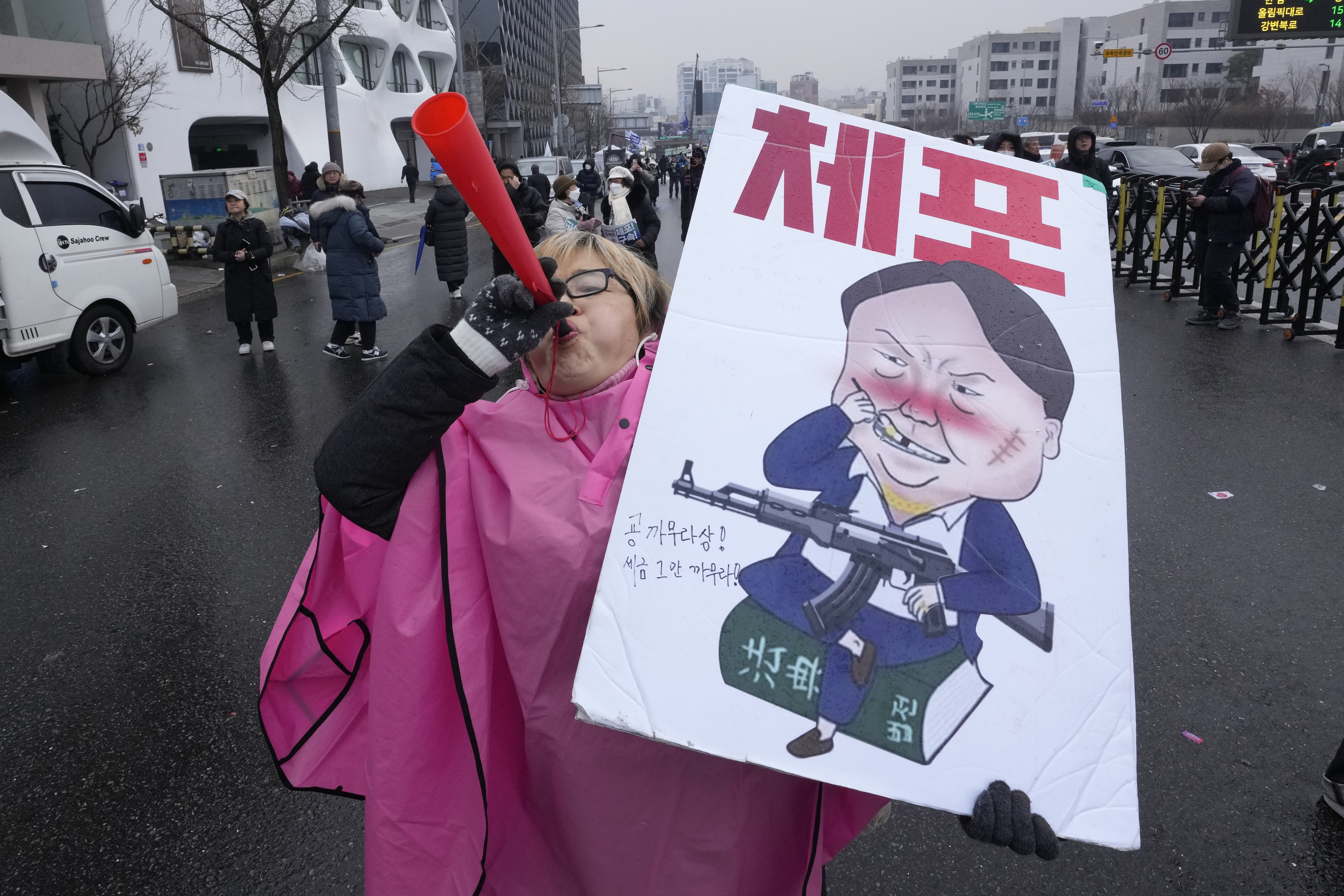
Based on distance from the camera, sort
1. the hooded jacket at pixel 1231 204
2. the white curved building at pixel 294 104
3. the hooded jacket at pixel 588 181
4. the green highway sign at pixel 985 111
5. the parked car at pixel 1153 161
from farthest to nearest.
→ the green highway sign at pixel 985 111
the white curved building at pixel 294 104
the hooded jacket at pixel 588 181
the parked car at pixel 1153 161
the hooded jacket at pixel 1231 204

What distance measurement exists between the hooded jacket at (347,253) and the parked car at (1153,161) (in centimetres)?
1633

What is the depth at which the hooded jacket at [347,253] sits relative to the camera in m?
8.69

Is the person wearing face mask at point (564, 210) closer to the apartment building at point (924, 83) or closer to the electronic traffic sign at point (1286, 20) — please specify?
the electronic traffic sign at point (1286, 20)

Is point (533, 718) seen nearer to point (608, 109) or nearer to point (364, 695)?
point (364, 695)

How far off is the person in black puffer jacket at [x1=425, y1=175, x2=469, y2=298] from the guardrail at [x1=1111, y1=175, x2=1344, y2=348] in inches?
319

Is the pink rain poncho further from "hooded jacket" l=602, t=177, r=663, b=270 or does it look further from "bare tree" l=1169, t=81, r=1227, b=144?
"bare tree" l=1169, t=81, r=1227, b=144

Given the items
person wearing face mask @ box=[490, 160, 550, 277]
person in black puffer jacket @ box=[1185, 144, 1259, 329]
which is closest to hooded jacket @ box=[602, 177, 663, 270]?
person wearing face mask @ box=[490, 160, 550, 277]

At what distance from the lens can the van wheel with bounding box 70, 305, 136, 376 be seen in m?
8.54

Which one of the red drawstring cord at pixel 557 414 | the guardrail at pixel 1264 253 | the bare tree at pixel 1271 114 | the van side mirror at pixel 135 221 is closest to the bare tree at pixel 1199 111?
the bare tree at pixel 1271 114

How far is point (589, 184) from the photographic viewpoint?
79.0 feet

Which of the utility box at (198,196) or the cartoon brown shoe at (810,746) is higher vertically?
the utility box at (198,196)

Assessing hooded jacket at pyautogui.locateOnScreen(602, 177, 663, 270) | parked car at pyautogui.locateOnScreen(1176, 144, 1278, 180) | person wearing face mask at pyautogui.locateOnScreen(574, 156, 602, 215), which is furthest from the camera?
parked car at pyautogui.locateOnScreen(1176, 144, 1278, 180)

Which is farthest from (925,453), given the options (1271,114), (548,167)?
(1271,114)

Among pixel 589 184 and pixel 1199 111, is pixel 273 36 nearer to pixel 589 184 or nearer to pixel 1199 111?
pixel 589 184
